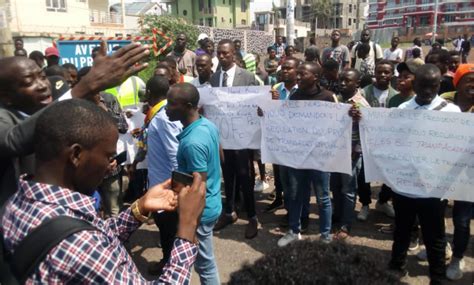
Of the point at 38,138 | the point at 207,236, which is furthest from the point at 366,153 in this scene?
the point at 38,138

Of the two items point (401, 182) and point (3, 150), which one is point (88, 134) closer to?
point (3, 150)

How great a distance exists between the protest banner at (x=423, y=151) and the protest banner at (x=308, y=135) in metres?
0.29

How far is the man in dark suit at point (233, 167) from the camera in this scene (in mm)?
4727

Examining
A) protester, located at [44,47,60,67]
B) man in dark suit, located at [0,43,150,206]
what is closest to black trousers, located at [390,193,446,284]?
man in dark suit, located at [0,43,150,206]

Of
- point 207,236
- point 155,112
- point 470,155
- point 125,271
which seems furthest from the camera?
point 155,112

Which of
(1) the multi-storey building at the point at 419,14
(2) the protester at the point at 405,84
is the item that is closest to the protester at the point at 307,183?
(2) the protester at the point at 405,84

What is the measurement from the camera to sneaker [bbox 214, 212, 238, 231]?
492 cm

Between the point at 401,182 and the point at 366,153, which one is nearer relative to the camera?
the point at 401,182

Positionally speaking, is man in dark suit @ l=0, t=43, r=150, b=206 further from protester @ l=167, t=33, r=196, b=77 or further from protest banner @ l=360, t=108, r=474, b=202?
protester @ l=167, t=33, r=196, b=77

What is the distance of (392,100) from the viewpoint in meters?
4.43

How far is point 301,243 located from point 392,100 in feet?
11.8

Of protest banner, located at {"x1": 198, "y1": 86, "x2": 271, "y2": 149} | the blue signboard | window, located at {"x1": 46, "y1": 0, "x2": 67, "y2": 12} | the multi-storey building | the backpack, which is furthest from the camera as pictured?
the multi-storey building

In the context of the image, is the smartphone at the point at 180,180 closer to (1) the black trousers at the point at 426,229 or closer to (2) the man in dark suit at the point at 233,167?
(1) the black trousers at the point at 426,229

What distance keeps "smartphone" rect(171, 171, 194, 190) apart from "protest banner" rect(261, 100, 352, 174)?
2577mm
